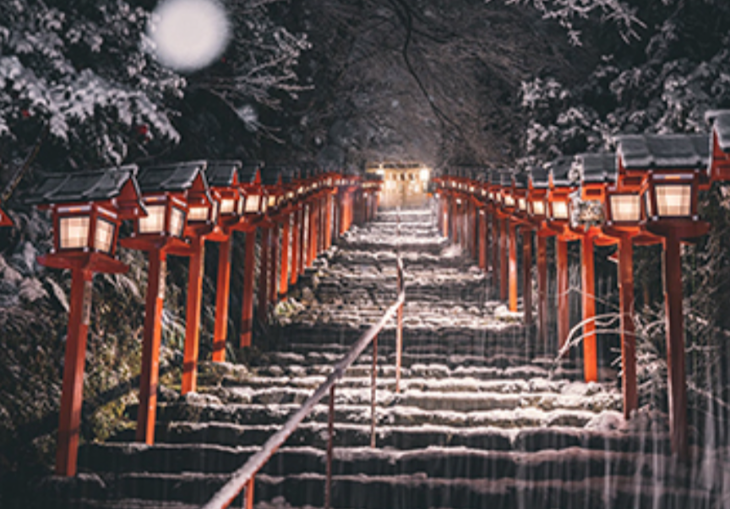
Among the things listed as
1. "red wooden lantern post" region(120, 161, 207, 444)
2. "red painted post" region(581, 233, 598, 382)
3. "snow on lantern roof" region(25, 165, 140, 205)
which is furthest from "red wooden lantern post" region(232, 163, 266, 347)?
"red painted post" region(581, 233, 598, 382)

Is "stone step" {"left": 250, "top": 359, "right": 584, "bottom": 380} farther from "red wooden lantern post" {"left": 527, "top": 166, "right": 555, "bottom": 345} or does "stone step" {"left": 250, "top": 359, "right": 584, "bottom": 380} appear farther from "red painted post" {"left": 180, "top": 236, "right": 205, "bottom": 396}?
"red wooden lantern post" {"left": 527, "top": 166, "right": 555, "bottom": 345}

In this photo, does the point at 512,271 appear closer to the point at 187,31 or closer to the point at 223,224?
the point at 223,224

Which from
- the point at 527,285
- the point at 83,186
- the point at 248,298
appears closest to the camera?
the point at 83,186

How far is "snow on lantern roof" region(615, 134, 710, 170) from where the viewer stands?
578cm

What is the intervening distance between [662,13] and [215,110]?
8.81m

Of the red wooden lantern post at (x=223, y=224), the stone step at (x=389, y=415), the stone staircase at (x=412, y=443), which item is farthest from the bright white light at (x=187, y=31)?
the stone staircase at (x=412, y=443)

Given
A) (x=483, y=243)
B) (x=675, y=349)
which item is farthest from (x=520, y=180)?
(x=675, y=349)

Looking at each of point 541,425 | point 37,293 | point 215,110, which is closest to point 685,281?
point 541,425

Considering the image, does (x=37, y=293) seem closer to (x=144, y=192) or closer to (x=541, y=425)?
(x=144, y=192)

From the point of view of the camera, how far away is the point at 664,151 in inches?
232

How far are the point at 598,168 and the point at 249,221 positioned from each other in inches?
225

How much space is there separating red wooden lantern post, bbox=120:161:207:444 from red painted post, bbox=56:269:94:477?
78cm

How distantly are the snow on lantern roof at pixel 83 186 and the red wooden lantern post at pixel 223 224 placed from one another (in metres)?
2.29

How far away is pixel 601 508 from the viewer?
4941mm
